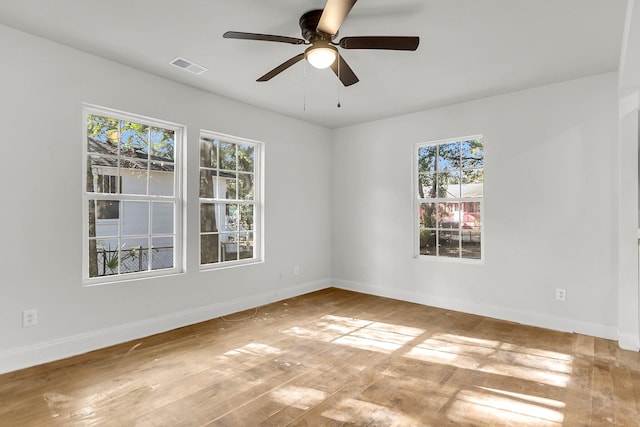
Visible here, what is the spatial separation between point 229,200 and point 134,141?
1.27 metres

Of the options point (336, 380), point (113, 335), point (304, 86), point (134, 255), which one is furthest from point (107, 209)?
point (336, 380)

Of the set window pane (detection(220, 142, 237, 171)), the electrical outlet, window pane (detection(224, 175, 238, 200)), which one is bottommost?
the electrical outlet

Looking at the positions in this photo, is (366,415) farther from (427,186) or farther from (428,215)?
(427,186)

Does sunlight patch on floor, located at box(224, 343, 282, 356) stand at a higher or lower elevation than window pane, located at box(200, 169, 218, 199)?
lower

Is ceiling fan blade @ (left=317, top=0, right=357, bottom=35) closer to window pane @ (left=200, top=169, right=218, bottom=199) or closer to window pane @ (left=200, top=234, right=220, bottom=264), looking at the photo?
window pane @ (left=200, top=169, right=218, bottom=199)

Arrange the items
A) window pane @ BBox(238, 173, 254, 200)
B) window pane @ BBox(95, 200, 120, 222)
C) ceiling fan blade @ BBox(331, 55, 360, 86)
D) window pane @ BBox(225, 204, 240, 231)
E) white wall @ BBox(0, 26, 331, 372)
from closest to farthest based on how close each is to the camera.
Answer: ceiling fan blade @ BBox(331, 55, 360, 86)
white wall @ BBox(0, 26, 331, 372)
window pane @ BBox(95, 200, 120, 222)
window pane @ BBox(225, 204, 240, 231)
window pane @ BBox(238, 173, 254, 200)

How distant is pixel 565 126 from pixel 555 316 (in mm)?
2062

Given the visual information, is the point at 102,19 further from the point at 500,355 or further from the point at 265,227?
the point at 500,355

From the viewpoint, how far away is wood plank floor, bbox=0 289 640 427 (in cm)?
211

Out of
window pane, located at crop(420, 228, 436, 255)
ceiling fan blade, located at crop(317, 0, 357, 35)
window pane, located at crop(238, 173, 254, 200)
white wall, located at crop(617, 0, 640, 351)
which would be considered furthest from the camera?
window pane, located at crop(420, 228, 436, 255)

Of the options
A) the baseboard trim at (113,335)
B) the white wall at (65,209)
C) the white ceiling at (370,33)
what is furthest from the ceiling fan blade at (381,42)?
the baseboard trim at (113,335)

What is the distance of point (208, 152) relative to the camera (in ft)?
13.6

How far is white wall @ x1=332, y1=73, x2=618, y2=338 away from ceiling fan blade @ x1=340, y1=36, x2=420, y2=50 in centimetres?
241

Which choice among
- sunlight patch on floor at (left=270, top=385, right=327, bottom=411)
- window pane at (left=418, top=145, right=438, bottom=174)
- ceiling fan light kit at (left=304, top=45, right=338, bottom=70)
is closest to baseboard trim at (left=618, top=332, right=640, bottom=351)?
window pane at (left=418, top=145, right=438, bottom=174)
